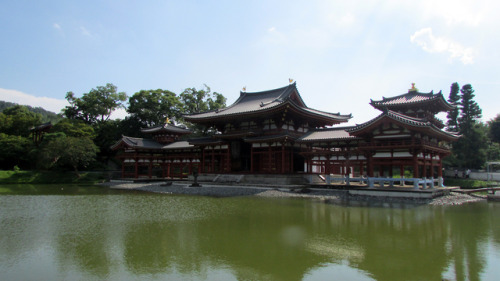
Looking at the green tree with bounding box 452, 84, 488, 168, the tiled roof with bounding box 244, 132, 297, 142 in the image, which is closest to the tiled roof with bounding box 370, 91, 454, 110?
the tiled roof with bounding box 244, 132, 297, 142

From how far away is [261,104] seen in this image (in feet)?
98.5

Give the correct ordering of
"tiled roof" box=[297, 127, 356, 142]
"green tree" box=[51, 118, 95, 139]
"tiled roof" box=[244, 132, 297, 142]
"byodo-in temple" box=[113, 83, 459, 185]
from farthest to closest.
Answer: "green tree" box=[51, 118, 95, 139] < "tiled roof" box=[244, 132, 297, 142] < "tiled roof" box=[297, 127, 356, 142] < "byodo-in temple" box=[113, 83, 459, 185]

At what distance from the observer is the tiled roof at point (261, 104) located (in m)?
30.1

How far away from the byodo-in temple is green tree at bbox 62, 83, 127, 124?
15.5 meters

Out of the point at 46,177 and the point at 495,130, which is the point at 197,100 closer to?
the point at 46,177

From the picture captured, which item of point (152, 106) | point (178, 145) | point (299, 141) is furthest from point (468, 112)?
point (152, 106)

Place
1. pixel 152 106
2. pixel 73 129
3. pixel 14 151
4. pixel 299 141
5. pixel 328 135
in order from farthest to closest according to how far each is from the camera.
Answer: pixel 152 106
pixel 73 129
pixel 14 151
pixel 299 141
pixel 328 135

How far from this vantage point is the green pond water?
22.2 ft

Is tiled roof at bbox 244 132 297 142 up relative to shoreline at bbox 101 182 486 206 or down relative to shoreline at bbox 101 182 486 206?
up

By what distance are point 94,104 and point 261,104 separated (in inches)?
1370

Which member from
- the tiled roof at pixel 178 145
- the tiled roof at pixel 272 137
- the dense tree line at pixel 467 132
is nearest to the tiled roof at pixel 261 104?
the tiled roof at pixel 272 137

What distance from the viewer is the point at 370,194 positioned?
65.6 ft

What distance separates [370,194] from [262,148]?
456 inches

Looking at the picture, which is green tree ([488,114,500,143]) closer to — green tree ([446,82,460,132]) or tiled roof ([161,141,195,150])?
green tree ([446,82,460,132])
